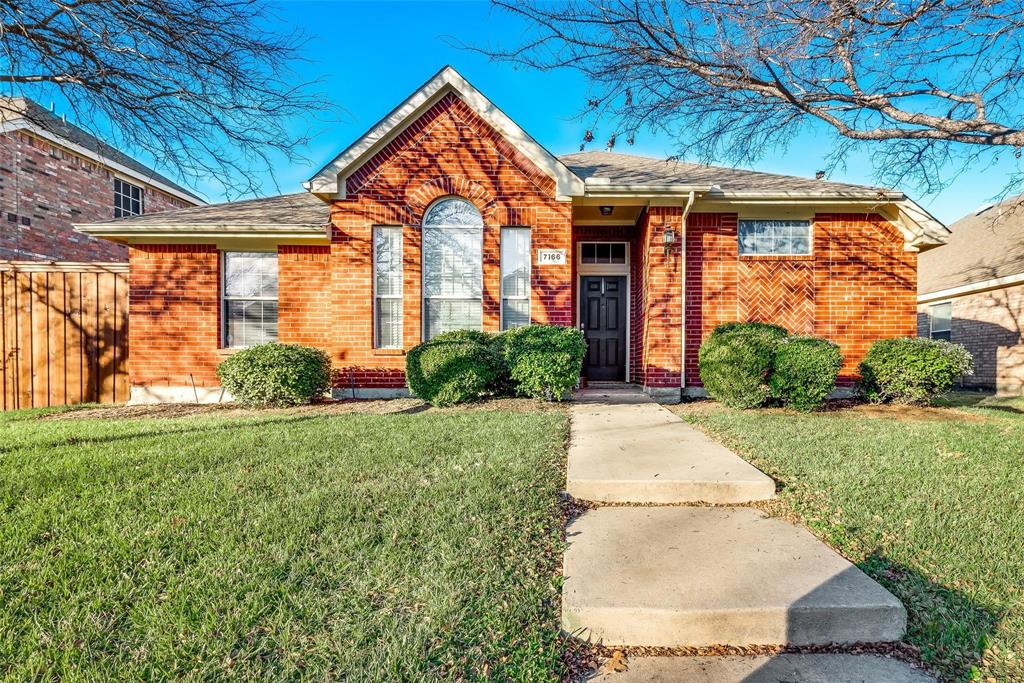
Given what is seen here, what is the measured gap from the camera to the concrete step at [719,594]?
2.07 m

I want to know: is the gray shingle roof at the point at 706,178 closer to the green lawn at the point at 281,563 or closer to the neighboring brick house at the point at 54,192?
the green lawn at the point at 281,563

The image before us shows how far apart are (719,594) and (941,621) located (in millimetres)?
991

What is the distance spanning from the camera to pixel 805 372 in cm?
661

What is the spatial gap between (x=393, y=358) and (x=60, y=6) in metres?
5.79

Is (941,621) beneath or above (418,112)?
beneath

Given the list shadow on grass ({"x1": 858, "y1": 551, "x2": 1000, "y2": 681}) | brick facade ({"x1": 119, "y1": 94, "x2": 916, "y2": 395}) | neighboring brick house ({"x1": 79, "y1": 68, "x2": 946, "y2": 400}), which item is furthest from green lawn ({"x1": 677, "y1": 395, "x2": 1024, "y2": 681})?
neighboring brick house ({"x1": 79, "y1": 68, "x2": 946, "y2": 400})

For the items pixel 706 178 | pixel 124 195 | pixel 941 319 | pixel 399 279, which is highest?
pixel 124 195

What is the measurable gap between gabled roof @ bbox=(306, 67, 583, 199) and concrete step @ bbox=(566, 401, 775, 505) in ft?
15.1

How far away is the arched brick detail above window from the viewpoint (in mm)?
8172

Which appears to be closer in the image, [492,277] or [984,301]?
[492,277]

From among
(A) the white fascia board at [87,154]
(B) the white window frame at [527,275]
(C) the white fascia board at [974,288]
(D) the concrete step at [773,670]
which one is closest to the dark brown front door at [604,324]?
(B) the white window frame at [527,275]

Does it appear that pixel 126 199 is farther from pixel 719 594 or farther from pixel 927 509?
pixel 927 509

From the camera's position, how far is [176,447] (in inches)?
186

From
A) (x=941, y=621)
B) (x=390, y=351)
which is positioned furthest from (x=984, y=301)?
(x=390, y=351)
